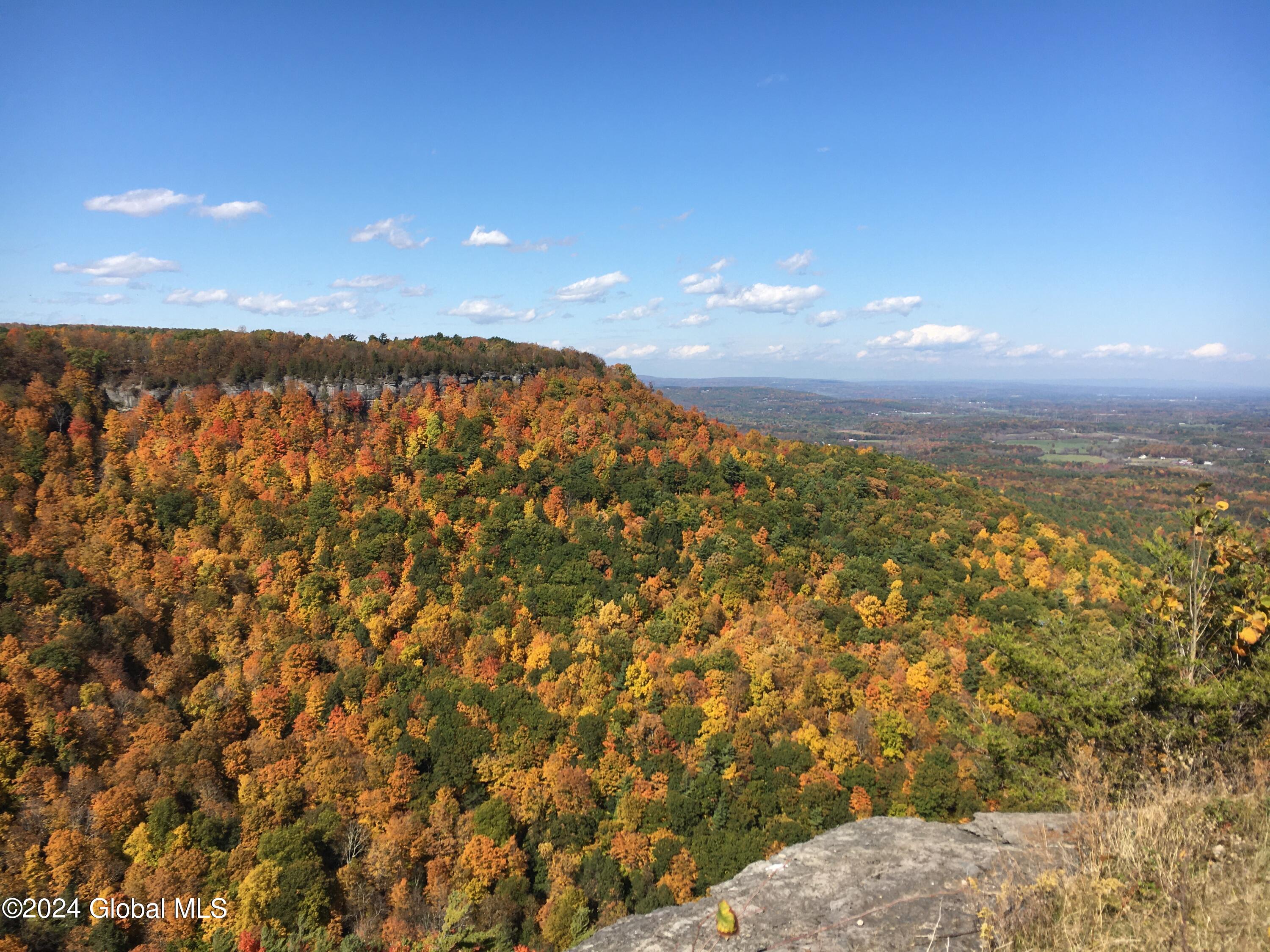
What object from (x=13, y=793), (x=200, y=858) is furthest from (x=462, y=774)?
(x=13, y=793)

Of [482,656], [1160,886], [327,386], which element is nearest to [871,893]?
[1160,886]

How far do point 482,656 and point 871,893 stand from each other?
37.9 metres

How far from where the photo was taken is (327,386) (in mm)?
66500

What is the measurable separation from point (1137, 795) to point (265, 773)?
136 feet

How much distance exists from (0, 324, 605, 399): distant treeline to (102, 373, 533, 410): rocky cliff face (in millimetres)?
457

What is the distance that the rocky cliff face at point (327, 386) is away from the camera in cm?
6059

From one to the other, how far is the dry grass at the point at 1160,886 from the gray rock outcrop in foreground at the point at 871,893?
0.68 meters

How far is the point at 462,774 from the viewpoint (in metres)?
36.0

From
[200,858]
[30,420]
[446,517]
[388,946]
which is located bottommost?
[388,946]

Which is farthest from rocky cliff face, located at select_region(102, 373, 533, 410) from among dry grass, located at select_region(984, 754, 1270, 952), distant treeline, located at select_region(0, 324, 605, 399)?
dry grass, located at select_region(984, 754, 1270, 952)

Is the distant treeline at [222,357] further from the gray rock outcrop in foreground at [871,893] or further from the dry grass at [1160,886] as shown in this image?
the dry grass at [1160,886]

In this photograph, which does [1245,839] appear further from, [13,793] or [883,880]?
[13,793]

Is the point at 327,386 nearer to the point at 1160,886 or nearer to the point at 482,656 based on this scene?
the point at 482,656

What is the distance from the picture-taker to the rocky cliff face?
6059 cm
